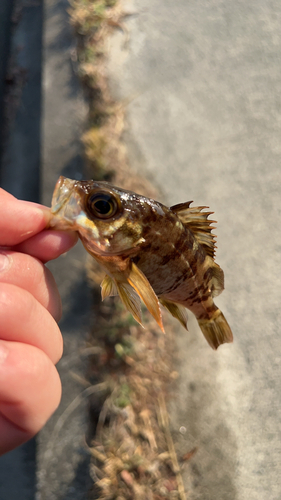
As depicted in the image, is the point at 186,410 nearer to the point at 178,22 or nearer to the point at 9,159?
the point at 9,159

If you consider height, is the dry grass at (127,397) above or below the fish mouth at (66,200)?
below

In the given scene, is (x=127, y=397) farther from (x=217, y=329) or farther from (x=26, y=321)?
(x=26, y=321)

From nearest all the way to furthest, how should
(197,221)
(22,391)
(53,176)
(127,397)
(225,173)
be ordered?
1. (22,391)
2. (197,221)
3. (127,397)
4. (225,173)
5. (53,176)

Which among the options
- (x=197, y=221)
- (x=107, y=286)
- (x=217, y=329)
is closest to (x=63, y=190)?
(x=107, y=286)

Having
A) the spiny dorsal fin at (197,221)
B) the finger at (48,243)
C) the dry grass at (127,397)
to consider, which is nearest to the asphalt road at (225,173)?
the dry grass at (127,397)

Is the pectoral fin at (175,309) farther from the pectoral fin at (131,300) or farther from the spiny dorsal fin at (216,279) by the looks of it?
the pectoral fin at (131,300)

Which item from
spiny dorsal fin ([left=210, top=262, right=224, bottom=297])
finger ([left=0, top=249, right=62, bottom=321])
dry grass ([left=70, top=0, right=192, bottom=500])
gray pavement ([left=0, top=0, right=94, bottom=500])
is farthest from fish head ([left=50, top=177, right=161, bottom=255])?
gray pavement ([left=0, top=0, right=94, bottom=500])
